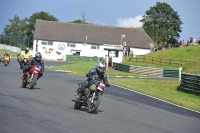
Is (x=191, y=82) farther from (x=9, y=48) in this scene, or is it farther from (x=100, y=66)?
(x=9, y=48)

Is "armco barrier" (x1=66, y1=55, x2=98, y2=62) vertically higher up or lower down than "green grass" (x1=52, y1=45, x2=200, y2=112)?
higher up

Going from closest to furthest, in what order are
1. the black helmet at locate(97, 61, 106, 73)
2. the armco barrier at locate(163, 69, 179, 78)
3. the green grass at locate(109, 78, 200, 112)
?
1. the black helmet at locate(97, 61, 106, 73)
2. the green grass at locate(109, 78, 200, 112)
3. the armco barrier at locate(163, 69, 179, 78)

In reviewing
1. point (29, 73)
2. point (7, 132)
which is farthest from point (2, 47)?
point (7, 132)

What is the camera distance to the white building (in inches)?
3944

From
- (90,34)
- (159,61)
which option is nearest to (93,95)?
(159,61)

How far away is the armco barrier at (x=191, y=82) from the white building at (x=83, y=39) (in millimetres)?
66236

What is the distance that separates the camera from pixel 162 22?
117 meters

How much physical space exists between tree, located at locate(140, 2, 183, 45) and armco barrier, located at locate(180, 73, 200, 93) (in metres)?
82.1

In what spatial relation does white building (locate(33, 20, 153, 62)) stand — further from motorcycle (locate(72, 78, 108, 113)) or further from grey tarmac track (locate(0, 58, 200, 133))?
motorcycle (locate(72, 78, 108, 113))

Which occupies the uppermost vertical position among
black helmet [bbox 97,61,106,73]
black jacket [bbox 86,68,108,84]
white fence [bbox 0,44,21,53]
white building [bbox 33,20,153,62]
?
white building [bbox 33,20,153,62]

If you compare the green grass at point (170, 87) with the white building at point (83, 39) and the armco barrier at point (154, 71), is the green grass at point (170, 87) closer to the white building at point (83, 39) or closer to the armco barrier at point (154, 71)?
the armco barrier at point (154, 71)

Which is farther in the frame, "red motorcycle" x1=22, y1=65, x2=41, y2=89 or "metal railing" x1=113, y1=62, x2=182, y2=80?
"metal railing" x1=113, y1=62, x2=182, y2=80


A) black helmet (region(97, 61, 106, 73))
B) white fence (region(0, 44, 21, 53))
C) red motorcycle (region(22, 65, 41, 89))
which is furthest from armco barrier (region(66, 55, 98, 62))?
black helmet (region(97, 61, 106, 73))

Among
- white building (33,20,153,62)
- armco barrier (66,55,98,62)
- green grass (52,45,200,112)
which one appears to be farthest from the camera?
white building (33,20,153,62)
